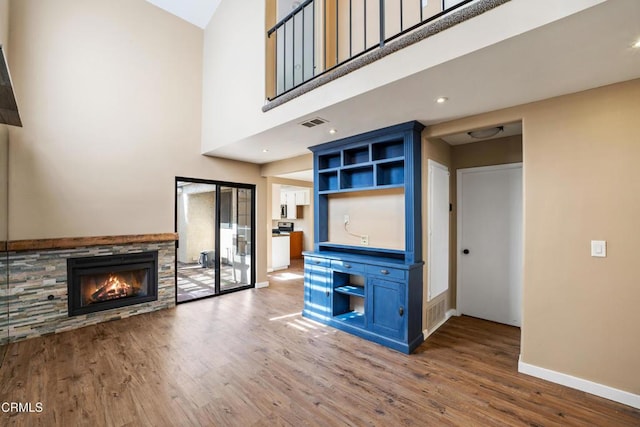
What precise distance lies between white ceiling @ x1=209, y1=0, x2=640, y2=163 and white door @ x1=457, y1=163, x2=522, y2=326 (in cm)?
136

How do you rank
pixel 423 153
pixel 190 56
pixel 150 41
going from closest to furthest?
pixel 423 153
pixel 150 41
pixel 190 56

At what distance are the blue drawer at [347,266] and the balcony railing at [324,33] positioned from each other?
7.15 ft

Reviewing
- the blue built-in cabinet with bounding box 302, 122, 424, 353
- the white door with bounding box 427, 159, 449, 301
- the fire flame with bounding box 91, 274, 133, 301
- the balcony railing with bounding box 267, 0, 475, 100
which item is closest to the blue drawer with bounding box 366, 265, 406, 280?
the blue built-in cabinet with bounding box 302, 122, 424, 353

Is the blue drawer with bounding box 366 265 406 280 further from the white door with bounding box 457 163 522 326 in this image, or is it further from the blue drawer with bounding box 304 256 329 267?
the white door with bounding box 457 163 522 326

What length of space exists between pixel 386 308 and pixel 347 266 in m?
0.68

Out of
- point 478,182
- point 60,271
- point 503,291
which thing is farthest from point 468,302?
point 60,271

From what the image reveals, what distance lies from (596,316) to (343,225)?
8.85ft

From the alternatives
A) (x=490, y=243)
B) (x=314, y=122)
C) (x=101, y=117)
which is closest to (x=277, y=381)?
(x=314, y=122)

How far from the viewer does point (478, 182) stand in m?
3.82

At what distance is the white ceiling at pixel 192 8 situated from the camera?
13.9ft

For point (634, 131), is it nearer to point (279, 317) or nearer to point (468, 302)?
point (468, 302)

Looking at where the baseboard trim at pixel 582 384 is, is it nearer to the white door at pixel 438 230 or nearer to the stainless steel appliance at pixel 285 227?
the white door at pixel 438 230

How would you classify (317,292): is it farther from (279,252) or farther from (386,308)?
(279,252)

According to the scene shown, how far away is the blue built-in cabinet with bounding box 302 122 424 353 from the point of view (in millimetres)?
3008
